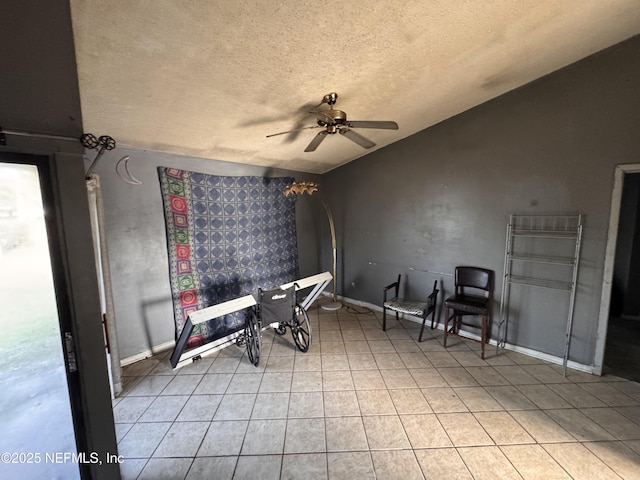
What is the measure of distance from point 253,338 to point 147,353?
3.87ft

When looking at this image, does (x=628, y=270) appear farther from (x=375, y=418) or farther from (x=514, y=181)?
(x=375, y=418)

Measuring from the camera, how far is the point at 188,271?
293 cm

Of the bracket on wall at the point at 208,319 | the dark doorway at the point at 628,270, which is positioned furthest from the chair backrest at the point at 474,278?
the dark doorway at the point at 628,270

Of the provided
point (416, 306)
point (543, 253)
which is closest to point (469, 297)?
point (416, 306)

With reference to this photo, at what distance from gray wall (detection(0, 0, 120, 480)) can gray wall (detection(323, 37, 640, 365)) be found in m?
3.39

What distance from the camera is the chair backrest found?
3012mm

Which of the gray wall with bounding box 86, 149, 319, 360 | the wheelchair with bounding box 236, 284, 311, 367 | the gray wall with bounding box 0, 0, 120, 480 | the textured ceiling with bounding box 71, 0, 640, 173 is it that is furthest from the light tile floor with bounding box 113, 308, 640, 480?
the textured ceiling with bounding box 71, 0, 640, 173

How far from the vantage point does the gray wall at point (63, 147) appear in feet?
3.27

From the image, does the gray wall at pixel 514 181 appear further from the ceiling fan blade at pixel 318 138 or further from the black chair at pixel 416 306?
the ceiling fan blade at pixel 318 138

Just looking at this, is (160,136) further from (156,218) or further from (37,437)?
(37,437)

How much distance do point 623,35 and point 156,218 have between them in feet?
14.8

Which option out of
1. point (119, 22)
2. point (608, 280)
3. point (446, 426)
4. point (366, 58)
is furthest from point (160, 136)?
point (608, 280)

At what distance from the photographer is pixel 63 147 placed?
1117mm

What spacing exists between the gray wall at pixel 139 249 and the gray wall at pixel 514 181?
2.73m
